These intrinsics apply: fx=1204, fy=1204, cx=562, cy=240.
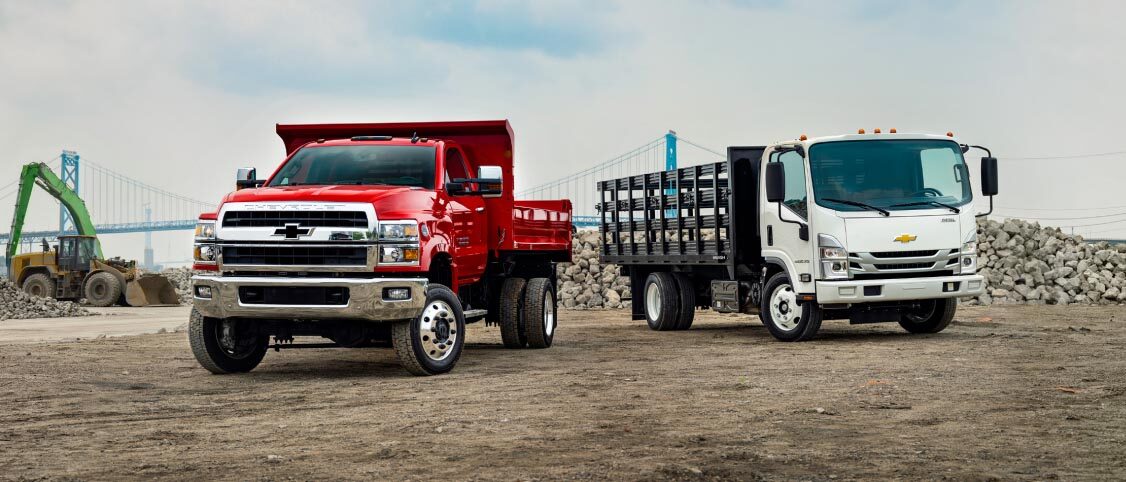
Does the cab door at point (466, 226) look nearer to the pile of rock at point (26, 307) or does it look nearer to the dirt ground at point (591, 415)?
the dirt ground at point (591, 415)

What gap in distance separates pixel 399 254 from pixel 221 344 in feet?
8.61

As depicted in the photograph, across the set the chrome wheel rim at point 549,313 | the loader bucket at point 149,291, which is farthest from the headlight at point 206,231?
the loader bucket at point 149,291

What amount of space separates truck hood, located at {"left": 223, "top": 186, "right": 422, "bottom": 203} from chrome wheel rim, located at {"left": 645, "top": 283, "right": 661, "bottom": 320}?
9.27 m

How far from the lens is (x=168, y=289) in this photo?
39844mm

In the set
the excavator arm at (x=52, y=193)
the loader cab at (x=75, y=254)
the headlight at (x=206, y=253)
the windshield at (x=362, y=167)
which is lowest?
the headlight at (x=206, y=253)

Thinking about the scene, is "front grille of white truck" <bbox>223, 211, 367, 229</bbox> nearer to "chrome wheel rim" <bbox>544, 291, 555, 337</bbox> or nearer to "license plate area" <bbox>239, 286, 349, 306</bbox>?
"license plate area" <bbox>239, 286, 349, 306</bbox>

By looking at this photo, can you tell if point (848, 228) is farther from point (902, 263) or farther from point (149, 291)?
point (149, 291)

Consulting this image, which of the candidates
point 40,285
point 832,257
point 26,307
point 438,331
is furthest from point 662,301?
point 40,285

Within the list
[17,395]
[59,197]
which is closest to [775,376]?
[17,395]

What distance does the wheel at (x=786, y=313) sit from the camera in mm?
16281

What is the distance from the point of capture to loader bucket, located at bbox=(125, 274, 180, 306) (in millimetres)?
38438

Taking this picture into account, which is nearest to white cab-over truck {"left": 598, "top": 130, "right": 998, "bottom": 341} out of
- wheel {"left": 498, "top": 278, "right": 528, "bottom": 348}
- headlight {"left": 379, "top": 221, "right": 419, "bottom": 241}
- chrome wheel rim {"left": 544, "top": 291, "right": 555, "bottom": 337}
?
chrome wheel rim {"left": 544, "top": 291, "right": 555, "bottom": 337}

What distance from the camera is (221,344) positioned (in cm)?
1268

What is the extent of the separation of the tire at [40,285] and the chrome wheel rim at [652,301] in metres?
24.5
